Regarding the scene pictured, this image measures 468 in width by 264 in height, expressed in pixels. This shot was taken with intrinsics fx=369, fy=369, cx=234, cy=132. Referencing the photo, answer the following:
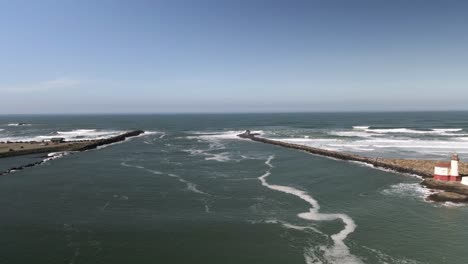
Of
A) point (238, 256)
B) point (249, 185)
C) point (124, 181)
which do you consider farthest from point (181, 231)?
point (124, 181)

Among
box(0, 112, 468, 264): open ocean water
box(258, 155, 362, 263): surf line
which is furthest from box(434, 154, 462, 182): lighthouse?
box(258, 155, 362, 263): surf line

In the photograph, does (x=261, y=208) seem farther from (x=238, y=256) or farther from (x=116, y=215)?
(x=116, y=215)

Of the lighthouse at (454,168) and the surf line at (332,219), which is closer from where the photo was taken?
the surf line at (332,219)

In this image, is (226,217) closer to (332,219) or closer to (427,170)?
(332,219)

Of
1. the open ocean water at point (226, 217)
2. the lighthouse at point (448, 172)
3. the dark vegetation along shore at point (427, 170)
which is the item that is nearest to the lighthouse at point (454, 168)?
the lighthouse at point (448, 172)

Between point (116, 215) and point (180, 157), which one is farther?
point (180, 157)

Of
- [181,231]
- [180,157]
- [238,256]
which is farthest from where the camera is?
[180,157]

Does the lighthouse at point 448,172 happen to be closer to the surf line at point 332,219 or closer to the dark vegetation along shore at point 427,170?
the dark vegetation along shore at point 427,170

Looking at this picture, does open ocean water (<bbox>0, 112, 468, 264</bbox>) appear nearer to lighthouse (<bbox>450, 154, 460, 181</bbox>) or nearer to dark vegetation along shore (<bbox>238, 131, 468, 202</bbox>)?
dark vegetation along shore (<bbox>238, 131, 468, 202</bbox>)
